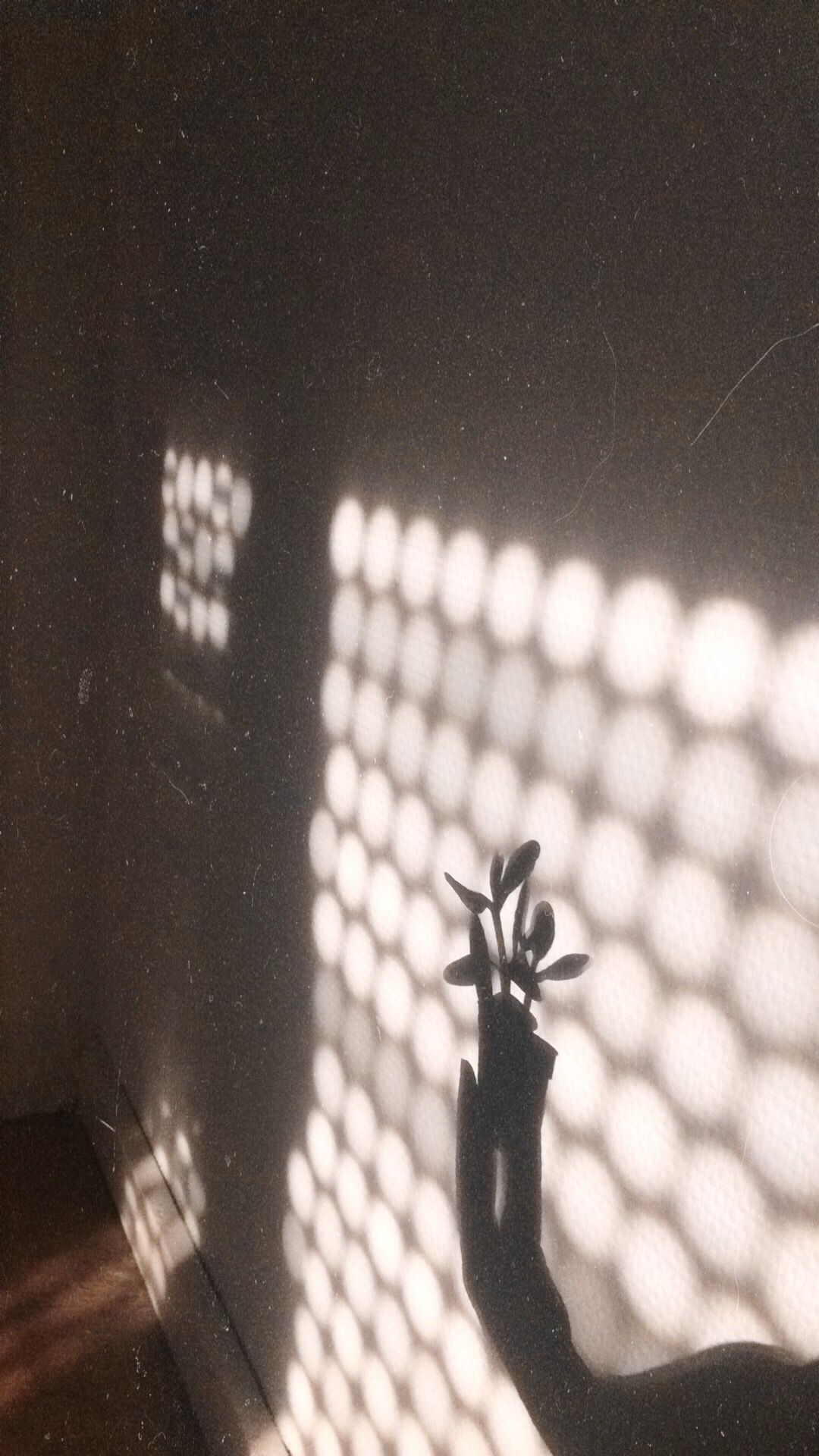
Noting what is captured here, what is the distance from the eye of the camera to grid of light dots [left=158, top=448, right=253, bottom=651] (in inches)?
41.0

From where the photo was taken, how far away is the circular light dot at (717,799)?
0.46m

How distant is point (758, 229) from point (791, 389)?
2.5 inches

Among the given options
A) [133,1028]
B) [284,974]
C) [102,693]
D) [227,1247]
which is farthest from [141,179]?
[227,1247]

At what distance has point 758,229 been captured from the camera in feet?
1.46

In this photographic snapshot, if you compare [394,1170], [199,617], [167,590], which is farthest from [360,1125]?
[167,590]

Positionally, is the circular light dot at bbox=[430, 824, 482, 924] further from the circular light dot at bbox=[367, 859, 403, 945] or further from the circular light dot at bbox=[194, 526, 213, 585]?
the circular light dot at bbox=[194, 526, 213, 585]

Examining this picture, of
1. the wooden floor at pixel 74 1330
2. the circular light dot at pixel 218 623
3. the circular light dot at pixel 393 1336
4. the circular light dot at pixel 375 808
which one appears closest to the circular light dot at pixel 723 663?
the circular light dot at pixel 375 808

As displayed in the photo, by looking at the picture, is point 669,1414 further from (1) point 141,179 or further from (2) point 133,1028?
(1) point 141,179

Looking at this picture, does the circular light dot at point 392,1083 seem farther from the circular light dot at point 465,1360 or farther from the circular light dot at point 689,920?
the circular light dot at point 689,920

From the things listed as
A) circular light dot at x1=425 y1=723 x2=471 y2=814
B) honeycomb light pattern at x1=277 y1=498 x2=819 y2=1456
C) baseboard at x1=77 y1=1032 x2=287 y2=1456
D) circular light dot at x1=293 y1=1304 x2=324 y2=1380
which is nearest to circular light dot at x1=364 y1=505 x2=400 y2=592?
honeycomb light pattern at x1=277 y1=498 x2=819 y2=1456

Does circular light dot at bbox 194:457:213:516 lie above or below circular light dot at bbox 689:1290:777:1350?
above

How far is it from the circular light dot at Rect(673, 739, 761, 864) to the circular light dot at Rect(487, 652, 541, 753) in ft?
0.40

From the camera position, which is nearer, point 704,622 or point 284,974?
point 704,622

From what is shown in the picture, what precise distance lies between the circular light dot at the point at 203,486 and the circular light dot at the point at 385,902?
439 millimetres
